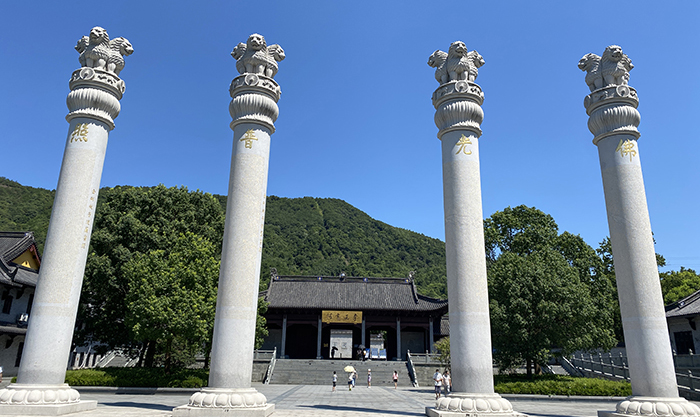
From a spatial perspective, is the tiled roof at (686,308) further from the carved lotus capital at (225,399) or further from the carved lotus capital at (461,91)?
the carved lotus capital at (225,399)

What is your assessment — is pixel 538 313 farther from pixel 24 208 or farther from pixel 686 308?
pixel 24 208

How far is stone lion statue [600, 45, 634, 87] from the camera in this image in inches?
496

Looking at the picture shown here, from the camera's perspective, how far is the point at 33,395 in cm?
990

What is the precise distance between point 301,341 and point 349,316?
5.89 meters

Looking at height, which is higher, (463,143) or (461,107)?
(461,107)

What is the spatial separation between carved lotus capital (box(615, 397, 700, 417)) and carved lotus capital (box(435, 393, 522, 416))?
8.85 feet

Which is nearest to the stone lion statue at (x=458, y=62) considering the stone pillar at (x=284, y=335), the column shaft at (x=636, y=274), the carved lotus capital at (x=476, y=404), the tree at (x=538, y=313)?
the column shaft at (x=636, y=274)

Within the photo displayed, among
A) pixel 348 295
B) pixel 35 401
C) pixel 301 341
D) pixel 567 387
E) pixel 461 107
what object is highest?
pixel 461 107

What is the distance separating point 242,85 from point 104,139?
4.30 meters

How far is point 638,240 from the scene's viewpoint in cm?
1131

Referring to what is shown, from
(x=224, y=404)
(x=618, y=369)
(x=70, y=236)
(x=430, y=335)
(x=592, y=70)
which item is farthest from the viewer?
(x=430, y=335)

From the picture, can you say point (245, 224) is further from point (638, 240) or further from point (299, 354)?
point (299, 354)

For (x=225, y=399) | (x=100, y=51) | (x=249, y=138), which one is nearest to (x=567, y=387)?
(x=225, y=399)

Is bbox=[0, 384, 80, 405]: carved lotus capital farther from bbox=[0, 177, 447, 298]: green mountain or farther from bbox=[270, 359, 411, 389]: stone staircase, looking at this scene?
bbox=[0, 177, 447, 298]: green mountain
